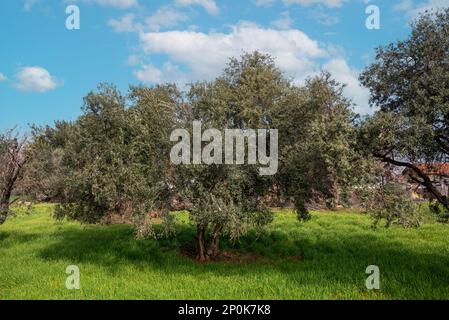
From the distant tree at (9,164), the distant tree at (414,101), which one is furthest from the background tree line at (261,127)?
the distant tree at (9,164)

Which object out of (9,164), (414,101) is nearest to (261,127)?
(414,101)

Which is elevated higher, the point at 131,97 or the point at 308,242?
the point at 131,97

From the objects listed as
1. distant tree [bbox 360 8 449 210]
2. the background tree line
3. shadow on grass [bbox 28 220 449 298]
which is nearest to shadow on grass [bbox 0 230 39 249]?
shadow on grass [bbox 28 220 449 298]

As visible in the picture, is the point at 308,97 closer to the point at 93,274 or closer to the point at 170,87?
the point at 170,87

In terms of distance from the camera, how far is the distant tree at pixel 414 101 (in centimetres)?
1568

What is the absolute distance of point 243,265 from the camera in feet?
67.9

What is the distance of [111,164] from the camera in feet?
64.4

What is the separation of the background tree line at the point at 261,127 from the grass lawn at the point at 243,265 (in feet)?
6.73

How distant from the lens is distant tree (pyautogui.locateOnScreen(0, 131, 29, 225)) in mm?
25625

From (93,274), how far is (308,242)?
12.1 metres

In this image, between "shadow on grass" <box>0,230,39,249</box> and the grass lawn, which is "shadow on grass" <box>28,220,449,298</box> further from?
"shadow on grass" <box>0,230,39,249</box>

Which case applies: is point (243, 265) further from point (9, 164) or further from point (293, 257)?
point (9, 164)

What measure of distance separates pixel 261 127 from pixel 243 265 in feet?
20.7
